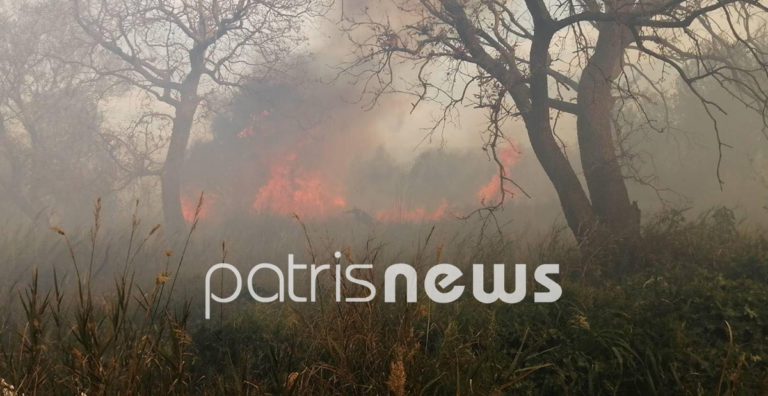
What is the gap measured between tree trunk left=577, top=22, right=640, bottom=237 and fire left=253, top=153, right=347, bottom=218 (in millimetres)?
10863

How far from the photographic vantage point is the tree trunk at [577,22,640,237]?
8633 millimetres

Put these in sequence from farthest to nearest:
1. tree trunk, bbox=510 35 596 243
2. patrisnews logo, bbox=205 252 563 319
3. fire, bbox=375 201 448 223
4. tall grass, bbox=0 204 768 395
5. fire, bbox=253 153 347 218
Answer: fire, bbox=253 153 347 218 < fire, bbox=375 201 448 223 < tree trunk, bbox=510 35 596 243 < patrisnews logo, bbox=205 252 563 319 < tall grass, bbox=0 204 768 395

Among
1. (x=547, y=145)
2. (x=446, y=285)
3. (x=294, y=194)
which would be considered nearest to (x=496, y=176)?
(x=294, y=194)

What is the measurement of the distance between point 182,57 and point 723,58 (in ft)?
45.8

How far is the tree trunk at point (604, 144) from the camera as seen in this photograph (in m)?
8.63

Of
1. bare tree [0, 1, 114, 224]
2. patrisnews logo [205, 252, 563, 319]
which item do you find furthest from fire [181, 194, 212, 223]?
patrisnews logo [205, 252, 563, 319]

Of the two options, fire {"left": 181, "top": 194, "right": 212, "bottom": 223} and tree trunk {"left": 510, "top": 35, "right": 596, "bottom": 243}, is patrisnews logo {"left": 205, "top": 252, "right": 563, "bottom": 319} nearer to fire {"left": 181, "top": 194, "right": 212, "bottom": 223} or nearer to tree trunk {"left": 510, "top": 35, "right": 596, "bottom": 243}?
tree trunk {"left": 510, "top": 35, "right": 596, "bottom": 243}

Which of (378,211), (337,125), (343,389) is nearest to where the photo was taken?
(343,389)

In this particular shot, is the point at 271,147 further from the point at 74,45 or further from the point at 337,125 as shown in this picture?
the point at 74,45

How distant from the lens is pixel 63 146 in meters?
19.2

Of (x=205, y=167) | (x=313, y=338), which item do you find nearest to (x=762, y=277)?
(x=313, y=338)

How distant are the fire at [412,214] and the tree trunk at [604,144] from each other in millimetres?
8266

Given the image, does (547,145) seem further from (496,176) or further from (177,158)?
(177,158)

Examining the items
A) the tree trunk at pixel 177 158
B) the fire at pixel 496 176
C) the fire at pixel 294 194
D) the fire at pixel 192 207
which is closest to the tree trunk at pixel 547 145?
the fire at pixel 496 176
